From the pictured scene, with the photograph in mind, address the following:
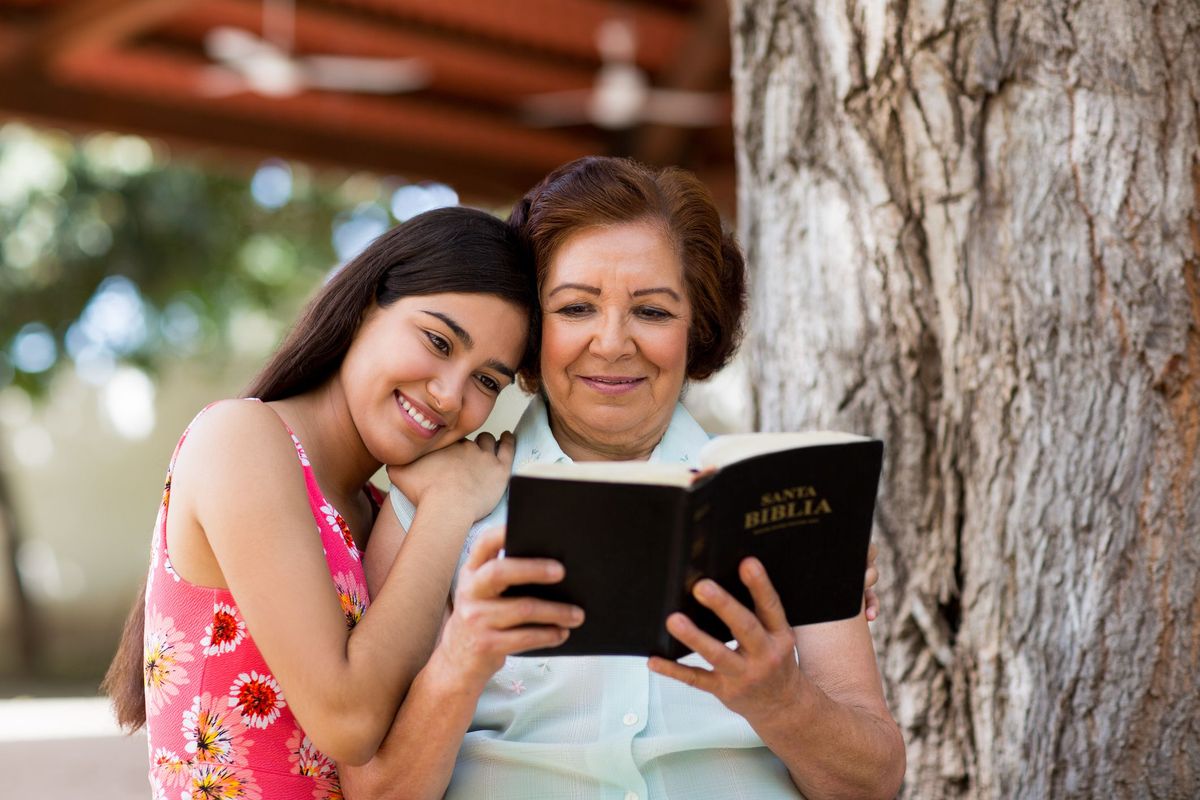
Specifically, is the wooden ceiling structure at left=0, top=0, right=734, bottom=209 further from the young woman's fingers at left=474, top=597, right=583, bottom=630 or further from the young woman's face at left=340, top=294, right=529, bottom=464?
the young woman's fingers at left=474, top=597, right=583, bottom=630

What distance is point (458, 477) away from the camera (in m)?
2.33

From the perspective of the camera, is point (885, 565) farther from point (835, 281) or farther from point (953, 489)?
point (835, 281)

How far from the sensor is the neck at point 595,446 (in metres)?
2.61

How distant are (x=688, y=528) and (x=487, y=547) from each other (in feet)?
0.95

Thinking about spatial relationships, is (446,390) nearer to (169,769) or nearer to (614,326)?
(614,326)

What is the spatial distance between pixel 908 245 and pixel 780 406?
51 centimetres

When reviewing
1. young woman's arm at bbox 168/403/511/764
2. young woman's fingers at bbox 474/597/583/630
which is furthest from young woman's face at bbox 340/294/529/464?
young woman's fingers at bbox 474/597/583/630

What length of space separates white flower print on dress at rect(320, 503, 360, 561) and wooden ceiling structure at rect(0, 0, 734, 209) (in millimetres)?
4454

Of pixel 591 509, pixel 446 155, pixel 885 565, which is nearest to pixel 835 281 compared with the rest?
pixel 885 565

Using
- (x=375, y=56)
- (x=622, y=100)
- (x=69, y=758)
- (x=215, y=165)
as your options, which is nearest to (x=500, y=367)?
(x=622, y=100)

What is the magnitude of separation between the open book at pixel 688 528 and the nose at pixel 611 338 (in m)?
0.55

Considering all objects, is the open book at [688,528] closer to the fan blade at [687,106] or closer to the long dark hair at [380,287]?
the long dark hair at [380,287]

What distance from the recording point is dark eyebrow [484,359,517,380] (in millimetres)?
2361

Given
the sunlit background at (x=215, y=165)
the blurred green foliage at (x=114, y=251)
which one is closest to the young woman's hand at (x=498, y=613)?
the sunlit background at (x=215, y=165)
